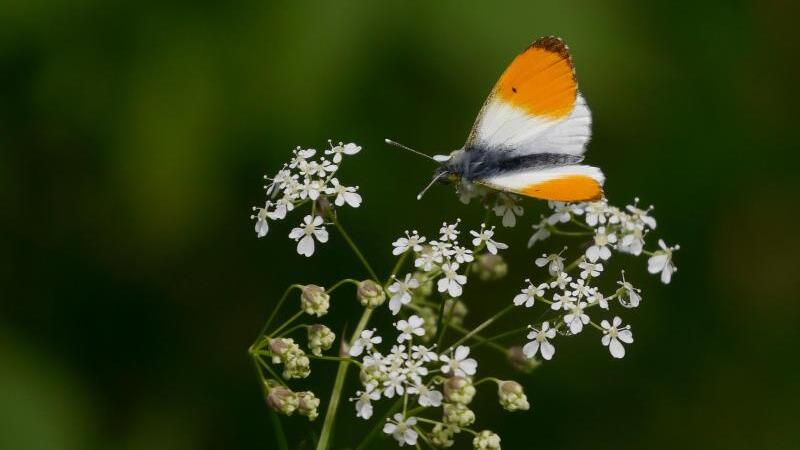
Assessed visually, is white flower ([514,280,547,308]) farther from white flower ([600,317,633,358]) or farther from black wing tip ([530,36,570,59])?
black wing tip ([530,36,570,59])

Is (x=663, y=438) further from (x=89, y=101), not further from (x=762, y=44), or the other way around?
(x=89, y=101)

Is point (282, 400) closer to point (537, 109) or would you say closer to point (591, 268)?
point (591, 268)

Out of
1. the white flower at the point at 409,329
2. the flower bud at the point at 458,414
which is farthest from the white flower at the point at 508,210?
the flower bud at the point at 458,414

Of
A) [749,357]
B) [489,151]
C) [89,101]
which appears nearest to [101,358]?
[89,101]

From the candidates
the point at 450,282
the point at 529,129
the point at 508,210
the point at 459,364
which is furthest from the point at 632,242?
the point at 459,364

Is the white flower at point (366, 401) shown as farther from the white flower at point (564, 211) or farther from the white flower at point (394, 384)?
the white flower at point (564, 211)

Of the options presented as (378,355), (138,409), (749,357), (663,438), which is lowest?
(378,355)

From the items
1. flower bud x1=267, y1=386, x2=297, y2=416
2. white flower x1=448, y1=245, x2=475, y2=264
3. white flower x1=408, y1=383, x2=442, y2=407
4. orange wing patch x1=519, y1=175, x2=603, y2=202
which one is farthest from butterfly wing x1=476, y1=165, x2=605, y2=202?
flower bud x1=267, y1=386, x2=297, y2=416
